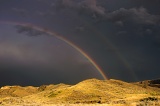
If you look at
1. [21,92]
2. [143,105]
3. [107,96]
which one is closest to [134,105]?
[143,105]

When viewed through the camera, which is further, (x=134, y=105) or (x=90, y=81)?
(x=90, y=81)

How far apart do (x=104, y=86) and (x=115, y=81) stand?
22.4 m

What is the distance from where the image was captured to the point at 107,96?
73.2 metres

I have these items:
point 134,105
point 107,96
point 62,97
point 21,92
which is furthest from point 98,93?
point 21,92

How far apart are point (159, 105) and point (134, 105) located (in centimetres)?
357

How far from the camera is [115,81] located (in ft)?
376

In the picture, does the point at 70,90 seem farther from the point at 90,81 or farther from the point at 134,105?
the point at 134,105

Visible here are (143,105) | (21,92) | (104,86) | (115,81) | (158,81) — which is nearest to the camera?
(143,105)

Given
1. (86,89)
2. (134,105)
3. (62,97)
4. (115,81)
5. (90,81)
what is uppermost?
(115,81)

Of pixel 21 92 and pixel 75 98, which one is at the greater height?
pixel 21 92

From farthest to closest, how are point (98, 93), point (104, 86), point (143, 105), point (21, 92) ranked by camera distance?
1. point (21, 92)
2. point (104, 86)
3. point (98, 93)
4. point (143, 105)

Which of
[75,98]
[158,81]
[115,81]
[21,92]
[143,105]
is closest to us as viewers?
[143,105]

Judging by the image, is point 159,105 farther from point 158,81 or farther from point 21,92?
point 158,81

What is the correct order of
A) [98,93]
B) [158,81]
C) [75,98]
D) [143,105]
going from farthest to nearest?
1. [158,81]
2. [98,93]
3. [75,98]
4. [143,105]
